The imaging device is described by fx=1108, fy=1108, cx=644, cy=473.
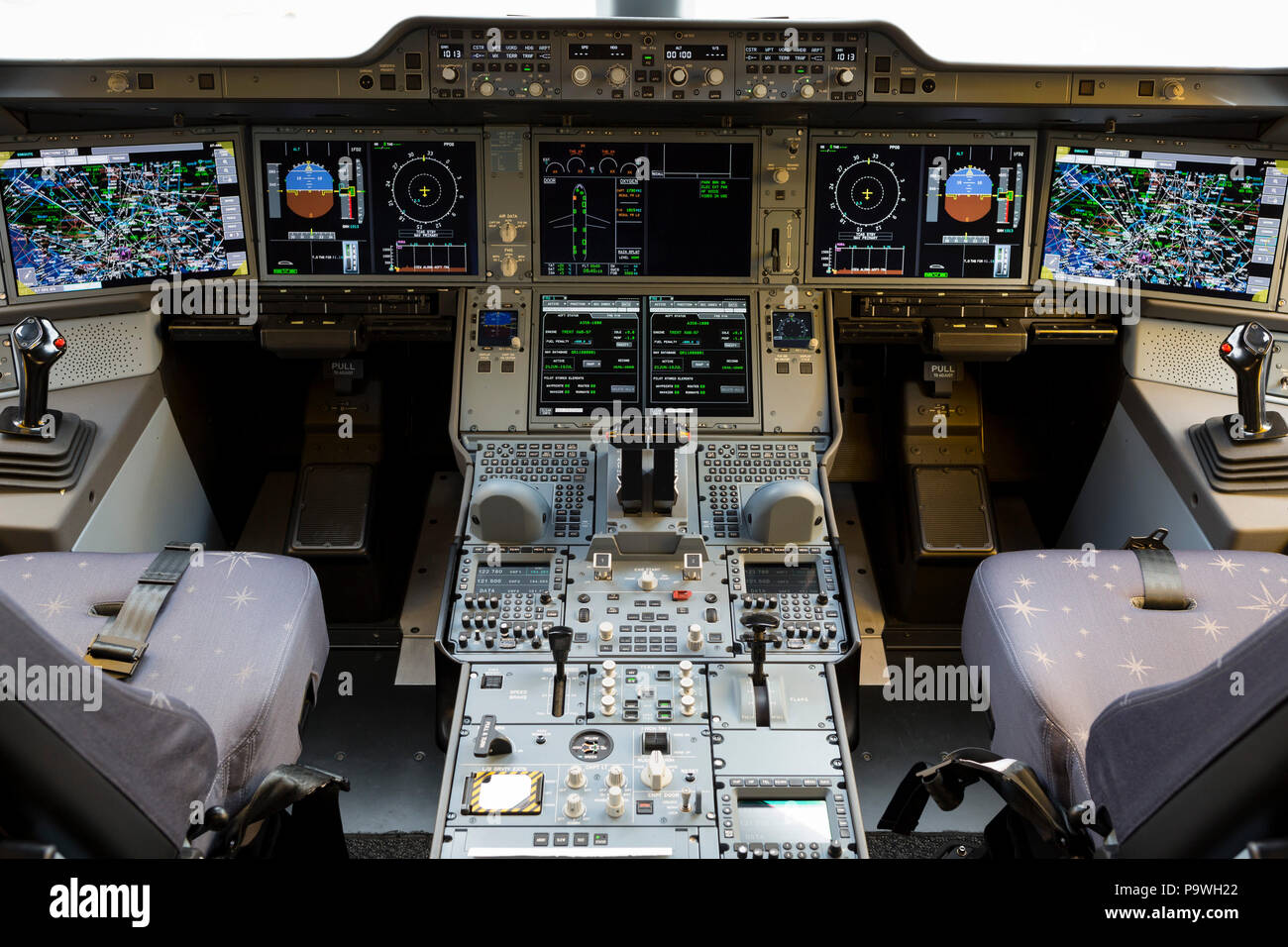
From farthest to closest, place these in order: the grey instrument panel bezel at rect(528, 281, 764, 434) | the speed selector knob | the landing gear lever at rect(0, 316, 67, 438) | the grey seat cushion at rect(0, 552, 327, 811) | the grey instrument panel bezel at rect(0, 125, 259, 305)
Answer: the grey instrument panel bezel at rect(528, 281, 764, 434), the grey instrument panel bezel at rect(0, 125, 259, 305), the landing gear lever at rect(0, 316, 67, 438), the speed selector knob, the grey seat cushion at rect(0, 552, 327, 811)

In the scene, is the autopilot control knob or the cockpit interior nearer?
the autopilot control knob

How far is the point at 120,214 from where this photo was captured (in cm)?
295

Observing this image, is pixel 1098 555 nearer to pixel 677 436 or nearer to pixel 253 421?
pixel 677 436

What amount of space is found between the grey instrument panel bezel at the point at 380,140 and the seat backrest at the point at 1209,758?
2.12 m

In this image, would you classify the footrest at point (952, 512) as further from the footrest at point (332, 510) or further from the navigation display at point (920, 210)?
the footrest at point (332, 510)

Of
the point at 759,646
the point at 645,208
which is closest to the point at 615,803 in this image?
the point at 759,646

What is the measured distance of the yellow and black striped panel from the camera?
6.52ft

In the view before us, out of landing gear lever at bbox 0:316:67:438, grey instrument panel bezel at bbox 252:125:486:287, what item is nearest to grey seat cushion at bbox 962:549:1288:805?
grey instrument panel bezel at bbox 252:125:486:287

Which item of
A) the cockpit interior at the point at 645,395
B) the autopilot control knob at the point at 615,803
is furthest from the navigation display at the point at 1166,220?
the autopilot control knob at the point at 615,803

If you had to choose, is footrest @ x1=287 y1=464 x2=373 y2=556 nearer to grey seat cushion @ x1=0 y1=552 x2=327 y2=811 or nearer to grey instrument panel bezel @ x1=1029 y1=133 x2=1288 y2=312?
grey seat cushion @ x1=0 y1=552 x2=327 y2=811

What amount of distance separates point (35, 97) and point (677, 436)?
175cm

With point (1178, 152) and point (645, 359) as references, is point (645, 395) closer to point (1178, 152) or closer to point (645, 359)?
point (645, 359)

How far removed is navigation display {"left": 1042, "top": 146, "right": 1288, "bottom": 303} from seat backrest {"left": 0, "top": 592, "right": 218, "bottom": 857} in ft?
8.47

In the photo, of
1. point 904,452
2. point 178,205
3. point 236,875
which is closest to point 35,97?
point 178,205
